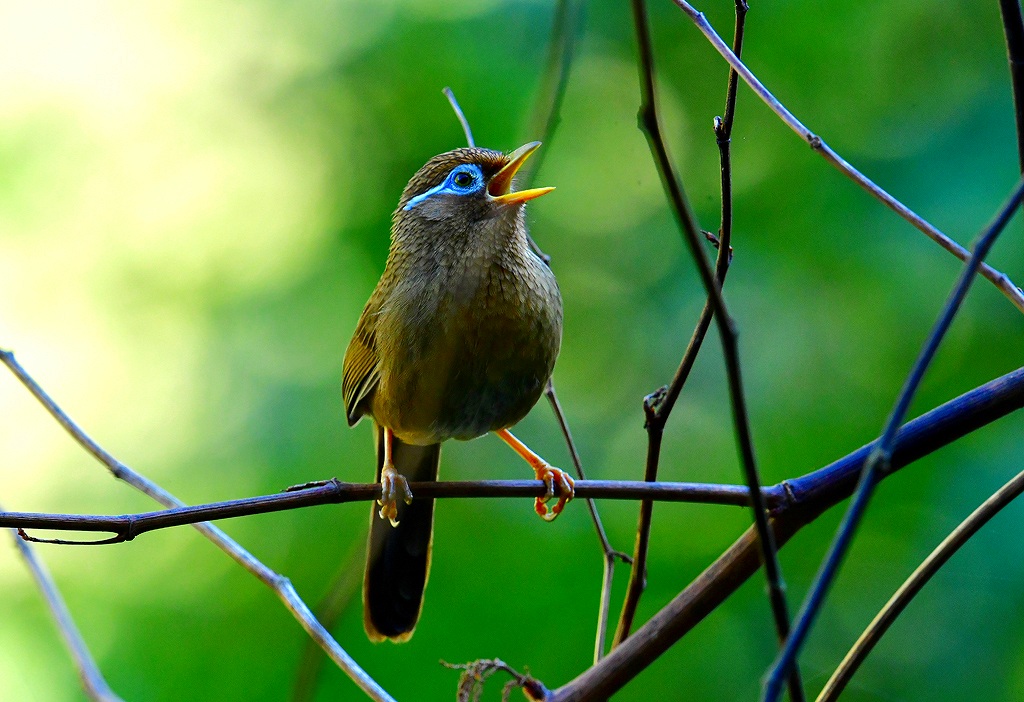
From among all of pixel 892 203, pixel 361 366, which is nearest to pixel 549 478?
pixel 361 366

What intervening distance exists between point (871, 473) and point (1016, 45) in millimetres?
1030

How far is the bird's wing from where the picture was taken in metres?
3.24

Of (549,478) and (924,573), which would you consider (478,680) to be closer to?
(924,573)

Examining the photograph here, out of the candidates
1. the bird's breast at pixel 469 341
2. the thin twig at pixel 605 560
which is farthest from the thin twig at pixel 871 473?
the bird's breast at pixel 469 341

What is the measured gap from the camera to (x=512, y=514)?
4859mm

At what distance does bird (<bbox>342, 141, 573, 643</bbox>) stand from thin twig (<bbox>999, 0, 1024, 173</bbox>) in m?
1.22

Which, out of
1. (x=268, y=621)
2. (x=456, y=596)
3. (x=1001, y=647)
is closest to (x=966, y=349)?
(x=1001, y=647)

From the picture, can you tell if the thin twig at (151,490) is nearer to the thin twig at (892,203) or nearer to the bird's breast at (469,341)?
the bird's breast at (469,341)

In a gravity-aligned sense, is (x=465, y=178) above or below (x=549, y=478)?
above

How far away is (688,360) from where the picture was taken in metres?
2.13

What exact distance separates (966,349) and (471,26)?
2927mm

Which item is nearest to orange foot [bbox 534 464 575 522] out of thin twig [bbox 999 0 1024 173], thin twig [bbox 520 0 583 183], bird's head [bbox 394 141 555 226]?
bird's head [bbox 394 141 555 226]

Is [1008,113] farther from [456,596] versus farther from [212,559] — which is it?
[212,559]

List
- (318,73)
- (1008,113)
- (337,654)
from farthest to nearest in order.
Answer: (318,73)
(1008,113)
(337,654)
